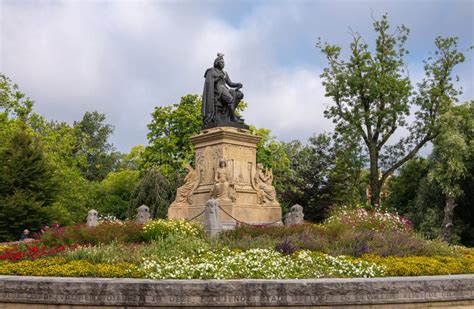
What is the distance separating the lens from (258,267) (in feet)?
28.3

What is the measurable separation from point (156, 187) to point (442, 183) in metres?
17.8

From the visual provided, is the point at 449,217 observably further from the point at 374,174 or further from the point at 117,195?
the point at 117,195

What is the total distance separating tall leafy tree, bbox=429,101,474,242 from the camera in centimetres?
2744

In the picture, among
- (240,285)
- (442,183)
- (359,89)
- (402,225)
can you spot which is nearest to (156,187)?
(359,89)

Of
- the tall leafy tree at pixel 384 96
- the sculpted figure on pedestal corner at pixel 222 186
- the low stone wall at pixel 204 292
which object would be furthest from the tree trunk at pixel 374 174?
the low stone wall at pixel 204 292

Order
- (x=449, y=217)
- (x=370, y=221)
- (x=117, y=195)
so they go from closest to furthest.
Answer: (x=370, y=221)
(x=449, y=217)
(x=117, y=195)

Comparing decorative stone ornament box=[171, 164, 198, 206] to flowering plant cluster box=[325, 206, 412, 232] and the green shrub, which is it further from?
flowering plant cluster box=[325, 206, 412, 232]

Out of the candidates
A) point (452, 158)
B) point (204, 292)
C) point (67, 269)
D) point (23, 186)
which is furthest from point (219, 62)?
point (452, 158)

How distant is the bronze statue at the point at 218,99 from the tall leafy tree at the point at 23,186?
13260 mm

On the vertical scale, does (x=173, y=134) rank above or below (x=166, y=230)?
above

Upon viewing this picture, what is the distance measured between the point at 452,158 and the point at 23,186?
2319 cm

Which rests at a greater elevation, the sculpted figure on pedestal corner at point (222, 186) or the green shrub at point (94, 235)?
the sculpted figure on pedestal corner at point (222, 186)

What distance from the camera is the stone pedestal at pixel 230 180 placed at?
16250mm

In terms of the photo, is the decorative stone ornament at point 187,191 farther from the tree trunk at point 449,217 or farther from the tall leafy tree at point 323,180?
the tree trunk at point 449,217
